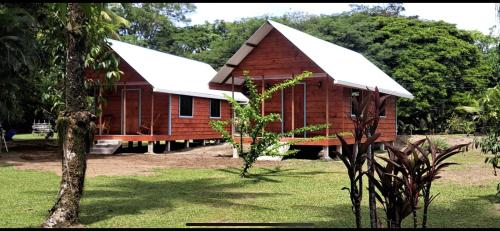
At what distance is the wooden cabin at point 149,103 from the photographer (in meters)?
22.4

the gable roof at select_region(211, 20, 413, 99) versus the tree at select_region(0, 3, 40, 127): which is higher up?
the gable roof at select_region(211, 20, 413, 99)

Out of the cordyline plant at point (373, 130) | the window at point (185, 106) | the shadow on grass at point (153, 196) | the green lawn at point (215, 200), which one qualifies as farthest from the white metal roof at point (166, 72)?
the cordyline plant at point (373, 130)

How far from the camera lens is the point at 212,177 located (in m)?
13.1

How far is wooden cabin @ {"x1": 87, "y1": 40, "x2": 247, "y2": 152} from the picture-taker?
73.5 ft

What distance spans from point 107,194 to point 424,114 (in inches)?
1223

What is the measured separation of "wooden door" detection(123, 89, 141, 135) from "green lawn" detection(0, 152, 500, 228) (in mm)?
9424

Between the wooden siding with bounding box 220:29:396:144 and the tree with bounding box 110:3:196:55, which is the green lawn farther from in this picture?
the tree with bounding box 110:3:196:55

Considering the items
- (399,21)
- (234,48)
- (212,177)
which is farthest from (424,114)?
(212,177)

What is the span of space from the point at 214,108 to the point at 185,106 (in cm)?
305

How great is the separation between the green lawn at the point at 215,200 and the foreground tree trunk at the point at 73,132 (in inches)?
16.9

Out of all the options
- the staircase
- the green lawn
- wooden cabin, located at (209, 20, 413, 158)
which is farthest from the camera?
the staircase

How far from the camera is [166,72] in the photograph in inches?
952

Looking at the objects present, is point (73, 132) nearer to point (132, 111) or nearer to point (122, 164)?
point (122, 164)

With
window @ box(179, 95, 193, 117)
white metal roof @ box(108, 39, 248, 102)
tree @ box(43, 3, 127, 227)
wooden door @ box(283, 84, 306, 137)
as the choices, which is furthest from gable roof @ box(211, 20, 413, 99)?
tree @ box(43, 3, 127, 227)
